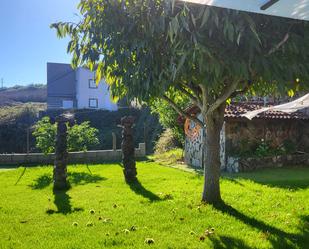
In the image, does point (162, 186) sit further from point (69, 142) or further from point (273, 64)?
point (69, 142)

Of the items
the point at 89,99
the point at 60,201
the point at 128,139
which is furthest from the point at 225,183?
the point at 89,99

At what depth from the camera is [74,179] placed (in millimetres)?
15125

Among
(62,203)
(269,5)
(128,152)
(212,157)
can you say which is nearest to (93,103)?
(128,152)

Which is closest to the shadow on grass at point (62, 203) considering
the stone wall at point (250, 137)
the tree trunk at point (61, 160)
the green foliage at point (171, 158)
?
the tree trunk at point (61, 160)

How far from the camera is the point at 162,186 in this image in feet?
42.6

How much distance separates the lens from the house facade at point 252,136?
19.0 m

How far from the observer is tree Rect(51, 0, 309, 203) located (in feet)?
20.2

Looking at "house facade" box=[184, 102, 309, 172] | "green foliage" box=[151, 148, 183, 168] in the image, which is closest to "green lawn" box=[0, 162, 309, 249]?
"house facade" box=[184, 102, 309, 172]

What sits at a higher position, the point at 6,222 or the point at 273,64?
the point at 273,64

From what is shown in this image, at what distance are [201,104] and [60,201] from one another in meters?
4.44

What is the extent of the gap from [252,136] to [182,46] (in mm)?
14207

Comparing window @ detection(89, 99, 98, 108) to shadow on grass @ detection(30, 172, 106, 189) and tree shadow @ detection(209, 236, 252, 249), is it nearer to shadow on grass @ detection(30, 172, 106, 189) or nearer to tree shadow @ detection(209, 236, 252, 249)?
shadow on grass @ detection(30, 172, 106, 189)

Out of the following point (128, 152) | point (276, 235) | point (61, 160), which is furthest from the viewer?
point (128, 152)

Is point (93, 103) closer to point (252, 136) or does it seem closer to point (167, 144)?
point (167, 144)
